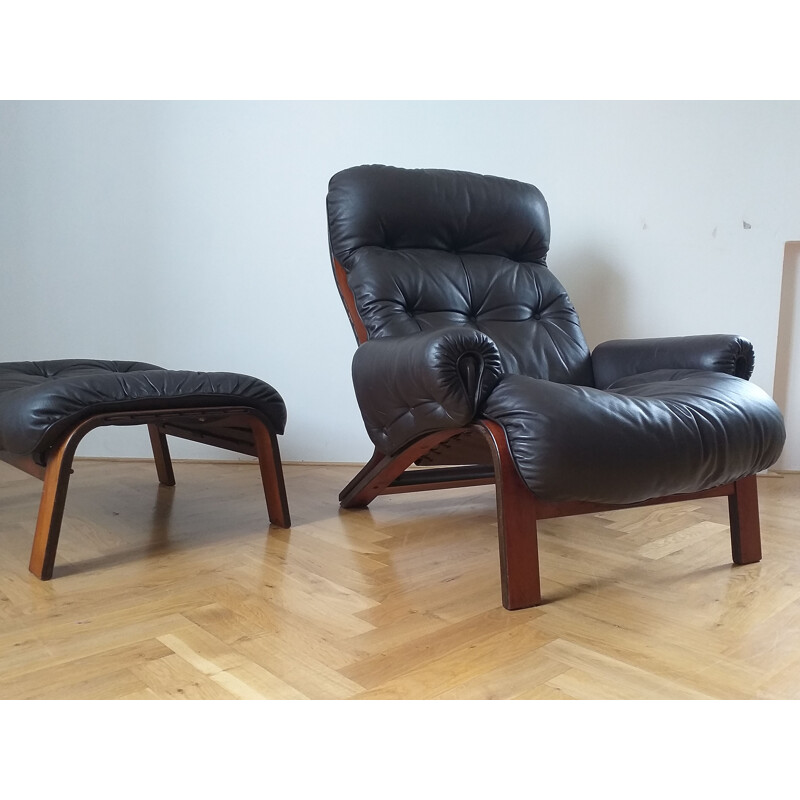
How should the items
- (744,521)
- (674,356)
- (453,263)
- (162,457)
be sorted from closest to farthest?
(744,521) → (674,356) → (453,263) → (162,457)

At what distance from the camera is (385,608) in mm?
1435

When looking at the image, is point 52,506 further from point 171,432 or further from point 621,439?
point 621,439

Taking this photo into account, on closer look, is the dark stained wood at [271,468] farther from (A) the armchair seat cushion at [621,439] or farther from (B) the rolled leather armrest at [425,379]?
(A) the armchair seat cushion at [621,439]

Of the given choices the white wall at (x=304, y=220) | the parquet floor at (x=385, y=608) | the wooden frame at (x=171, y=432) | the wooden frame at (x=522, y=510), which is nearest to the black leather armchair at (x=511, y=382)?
the wooden frame at (x=522, y=510)

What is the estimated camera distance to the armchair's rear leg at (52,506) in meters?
1.58

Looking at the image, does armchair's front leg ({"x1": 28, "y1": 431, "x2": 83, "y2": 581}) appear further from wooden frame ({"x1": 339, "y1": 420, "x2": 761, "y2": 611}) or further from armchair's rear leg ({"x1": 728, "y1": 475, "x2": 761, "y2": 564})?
armchair's rear leg ({"x1": 728, "y1": 475, "x2": 761, "y2": 564})

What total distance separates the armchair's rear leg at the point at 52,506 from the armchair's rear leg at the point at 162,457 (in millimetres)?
910

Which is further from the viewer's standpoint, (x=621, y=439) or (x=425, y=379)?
(x=425, y=379)

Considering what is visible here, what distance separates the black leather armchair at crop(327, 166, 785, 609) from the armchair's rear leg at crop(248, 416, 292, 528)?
0.80 ft

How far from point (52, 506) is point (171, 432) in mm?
692

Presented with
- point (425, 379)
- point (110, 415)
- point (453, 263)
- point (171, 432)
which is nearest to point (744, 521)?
point (425, 379)
